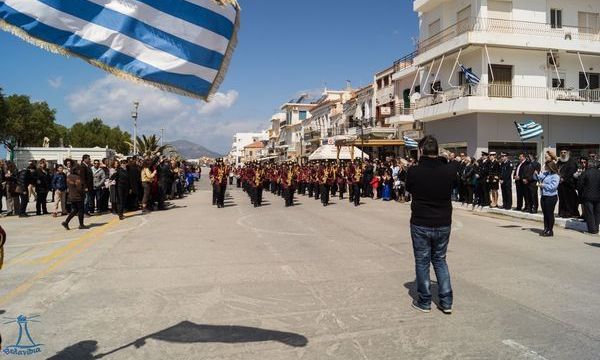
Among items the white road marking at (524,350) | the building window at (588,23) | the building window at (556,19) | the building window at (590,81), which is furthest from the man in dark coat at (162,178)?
the building window at (588,23)

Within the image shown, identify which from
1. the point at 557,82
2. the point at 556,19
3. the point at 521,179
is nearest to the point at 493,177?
the point at 521,179

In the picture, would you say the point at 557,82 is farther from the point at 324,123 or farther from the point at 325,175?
the point at 324,123

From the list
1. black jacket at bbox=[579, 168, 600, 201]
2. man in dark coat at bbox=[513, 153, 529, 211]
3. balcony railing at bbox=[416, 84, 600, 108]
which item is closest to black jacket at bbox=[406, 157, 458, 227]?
black jacket at bbox=[579, 168, 600, 201]

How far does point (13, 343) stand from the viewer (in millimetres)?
4594

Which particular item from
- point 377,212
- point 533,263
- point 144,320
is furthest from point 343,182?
point 144,320

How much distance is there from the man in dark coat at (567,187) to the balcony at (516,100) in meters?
15.0

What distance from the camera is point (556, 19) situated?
30688mm

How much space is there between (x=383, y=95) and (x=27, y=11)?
3998cm

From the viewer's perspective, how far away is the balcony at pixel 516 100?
2800cm

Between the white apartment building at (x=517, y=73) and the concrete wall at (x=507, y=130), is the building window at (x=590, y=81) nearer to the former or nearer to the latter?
the white apartment building at (x=517, y=73)

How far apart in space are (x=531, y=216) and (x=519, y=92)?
1720cm

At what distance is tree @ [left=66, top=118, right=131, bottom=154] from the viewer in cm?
8262

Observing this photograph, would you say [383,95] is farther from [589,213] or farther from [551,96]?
[589,213]

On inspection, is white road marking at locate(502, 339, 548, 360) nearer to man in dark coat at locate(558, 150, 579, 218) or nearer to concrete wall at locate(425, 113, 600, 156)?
man in dark coat at locate(558, 150, 579, 218)
